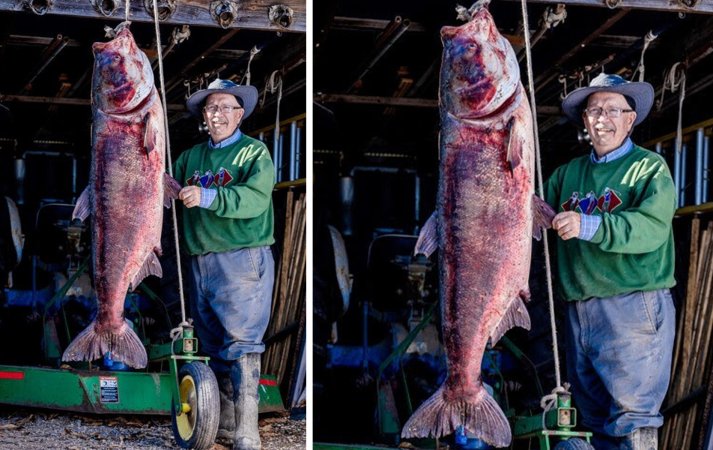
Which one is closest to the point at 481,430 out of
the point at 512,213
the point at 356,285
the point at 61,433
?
the point at 512,213

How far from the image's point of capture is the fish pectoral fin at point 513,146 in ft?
19.3

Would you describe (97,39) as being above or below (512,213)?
above

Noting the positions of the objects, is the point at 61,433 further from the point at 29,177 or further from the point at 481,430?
the point at 481,430

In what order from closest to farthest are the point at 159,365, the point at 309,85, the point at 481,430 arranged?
the point at 481,430
the point at 309,85
the point at 159,365

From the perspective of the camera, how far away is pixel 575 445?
593 centimetres

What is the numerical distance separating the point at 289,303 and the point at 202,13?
1.95m

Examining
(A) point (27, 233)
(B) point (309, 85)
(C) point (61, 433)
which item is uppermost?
(B) point (309, 85)

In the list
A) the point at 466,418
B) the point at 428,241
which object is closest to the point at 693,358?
the point at 466,418

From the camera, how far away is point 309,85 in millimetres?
6660

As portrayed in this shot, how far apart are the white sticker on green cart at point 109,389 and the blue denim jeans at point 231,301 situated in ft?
2.50

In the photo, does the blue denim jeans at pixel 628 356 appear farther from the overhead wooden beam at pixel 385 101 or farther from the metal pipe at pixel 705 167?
the overhead wooden beam at pixel 385 101

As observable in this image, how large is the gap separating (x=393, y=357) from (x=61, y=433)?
2.08 metres

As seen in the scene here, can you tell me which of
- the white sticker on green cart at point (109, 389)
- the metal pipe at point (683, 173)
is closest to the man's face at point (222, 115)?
the white sticker on green cart at point (109, 389)

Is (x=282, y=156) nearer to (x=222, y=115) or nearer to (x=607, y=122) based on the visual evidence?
(x=222, y=115)
